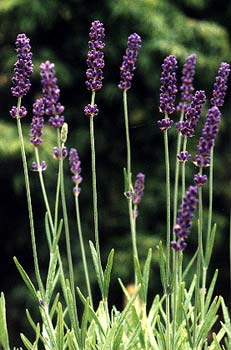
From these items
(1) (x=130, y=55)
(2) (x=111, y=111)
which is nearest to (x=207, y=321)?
(1) (x=130, y=55)

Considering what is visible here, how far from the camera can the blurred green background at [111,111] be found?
6457 millimetres

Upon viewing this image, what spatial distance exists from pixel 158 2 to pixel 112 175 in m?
1.71

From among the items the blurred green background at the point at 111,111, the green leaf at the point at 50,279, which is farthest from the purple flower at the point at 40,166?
the blurred green background at the point at 111,111

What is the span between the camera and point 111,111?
6.92m

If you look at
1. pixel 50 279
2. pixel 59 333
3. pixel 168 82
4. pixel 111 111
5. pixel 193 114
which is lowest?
pixel 59 333

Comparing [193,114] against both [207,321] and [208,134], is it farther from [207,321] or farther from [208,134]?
[207,321]

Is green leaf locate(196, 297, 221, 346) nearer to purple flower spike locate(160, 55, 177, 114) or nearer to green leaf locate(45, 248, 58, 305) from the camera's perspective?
green leaf locate(45, 248, 58, 305)

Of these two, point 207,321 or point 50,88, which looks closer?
point 50,88

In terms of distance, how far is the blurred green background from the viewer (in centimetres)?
646

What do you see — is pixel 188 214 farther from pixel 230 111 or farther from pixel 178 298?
pixel 230 111

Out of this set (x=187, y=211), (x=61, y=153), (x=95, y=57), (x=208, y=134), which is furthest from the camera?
(x=95, y=57)

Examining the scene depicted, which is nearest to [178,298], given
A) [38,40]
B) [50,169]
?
[50,169]

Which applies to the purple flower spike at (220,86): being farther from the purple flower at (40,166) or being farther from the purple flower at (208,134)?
the purple flower at (40,166)

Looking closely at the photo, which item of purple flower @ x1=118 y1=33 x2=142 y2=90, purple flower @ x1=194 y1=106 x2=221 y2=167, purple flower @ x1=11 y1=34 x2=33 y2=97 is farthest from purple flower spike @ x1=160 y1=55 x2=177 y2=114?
purple flower @ x1=11 y1=34 x2=33 y2=97
